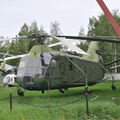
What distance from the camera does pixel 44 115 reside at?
30.3 ft

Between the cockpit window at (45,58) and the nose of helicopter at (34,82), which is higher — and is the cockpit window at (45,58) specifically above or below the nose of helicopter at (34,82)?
above

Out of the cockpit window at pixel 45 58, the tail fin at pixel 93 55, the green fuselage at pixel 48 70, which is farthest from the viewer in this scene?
the tail fin at pixel 93 55

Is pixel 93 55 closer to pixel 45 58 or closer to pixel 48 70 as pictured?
pixel 45 58

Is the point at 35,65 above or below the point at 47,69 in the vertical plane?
above

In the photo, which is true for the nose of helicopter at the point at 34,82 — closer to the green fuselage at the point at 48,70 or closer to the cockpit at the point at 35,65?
the green fuselage at the point at 48,70

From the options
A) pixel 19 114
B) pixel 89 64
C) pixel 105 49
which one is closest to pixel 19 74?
pixel 89 64

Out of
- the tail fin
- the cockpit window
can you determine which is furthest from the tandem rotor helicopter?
the tail fin

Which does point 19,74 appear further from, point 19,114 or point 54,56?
point 19,114

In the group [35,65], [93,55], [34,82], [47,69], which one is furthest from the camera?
[93,55]

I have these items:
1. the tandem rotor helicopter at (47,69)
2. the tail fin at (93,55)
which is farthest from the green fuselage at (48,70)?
the tail fin at (93,55)

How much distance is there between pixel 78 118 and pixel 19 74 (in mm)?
8154

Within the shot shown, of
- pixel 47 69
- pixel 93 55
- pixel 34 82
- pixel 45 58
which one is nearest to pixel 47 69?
pixel 47 69

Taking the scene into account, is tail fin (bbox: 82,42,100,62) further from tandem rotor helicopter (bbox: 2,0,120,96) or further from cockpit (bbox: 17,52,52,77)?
cockpit (bbox: 17,52,52,77)

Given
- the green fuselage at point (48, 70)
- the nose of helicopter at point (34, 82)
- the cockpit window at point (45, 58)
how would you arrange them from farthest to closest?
1. the cockpit window at point (45, 58)
2. the green fuselage at point (48, 70)
3. the nose of helicopter at point (34, 82)
